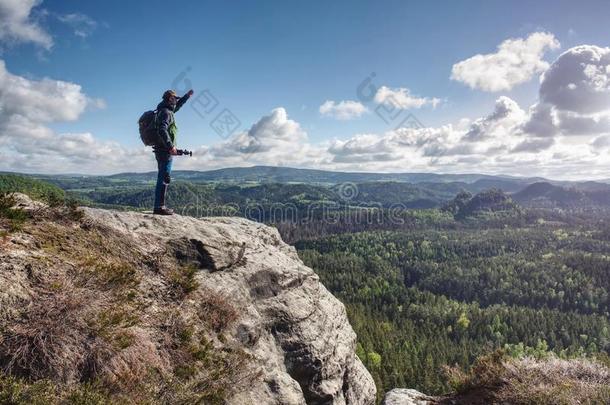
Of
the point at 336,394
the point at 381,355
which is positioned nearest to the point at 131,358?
the point at 336,394

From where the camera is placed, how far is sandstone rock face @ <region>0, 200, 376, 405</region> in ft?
43.8

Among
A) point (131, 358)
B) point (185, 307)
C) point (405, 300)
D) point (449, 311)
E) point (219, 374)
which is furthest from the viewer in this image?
point (405, 300)

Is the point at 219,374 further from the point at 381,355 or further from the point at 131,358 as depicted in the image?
the point at 381,355

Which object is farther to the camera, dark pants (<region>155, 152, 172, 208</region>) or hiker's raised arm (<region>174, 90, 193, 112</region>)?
hiker's raised arm (<region>174, 90, 193, 112</region>)

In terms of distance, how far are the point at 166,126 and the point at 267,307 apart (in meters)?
8.93

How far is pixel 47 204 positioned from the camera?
12.8m

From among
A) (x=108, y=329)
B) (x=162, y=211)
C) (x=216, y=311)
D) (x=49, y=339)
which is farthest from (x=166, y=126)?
(x=49, y=339)

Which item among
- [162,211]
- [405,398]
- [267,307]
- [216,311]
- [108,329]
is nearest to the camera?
[108,329]

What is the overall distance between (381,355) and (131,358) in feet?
326

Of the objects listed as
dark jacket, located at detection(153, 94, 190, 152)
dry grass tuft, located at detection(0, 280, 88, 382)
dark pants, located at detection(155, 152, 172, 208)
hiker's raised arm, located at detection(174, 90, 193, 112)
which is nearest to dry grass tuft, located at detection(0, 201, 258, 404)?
dry grass tuft, located at detection(0, 280, 88, 382)

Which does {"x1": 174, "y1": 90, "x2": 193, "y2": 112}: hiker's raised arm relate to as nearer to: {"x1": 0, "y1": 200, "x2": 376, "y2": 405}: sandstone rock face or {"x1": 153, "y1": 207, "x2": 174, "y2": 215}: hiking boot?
{"x1": 153, "y1": 207, "x2": 174, "y2": 215}: hiking boot

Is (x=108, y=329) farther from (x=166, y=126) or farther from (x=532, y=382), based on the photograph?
(x=532, y=382)

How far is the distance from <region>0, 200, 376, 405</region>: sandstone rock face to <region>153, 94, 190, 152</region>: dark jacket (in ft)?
10.6

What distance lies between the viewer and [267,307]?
15867mm
